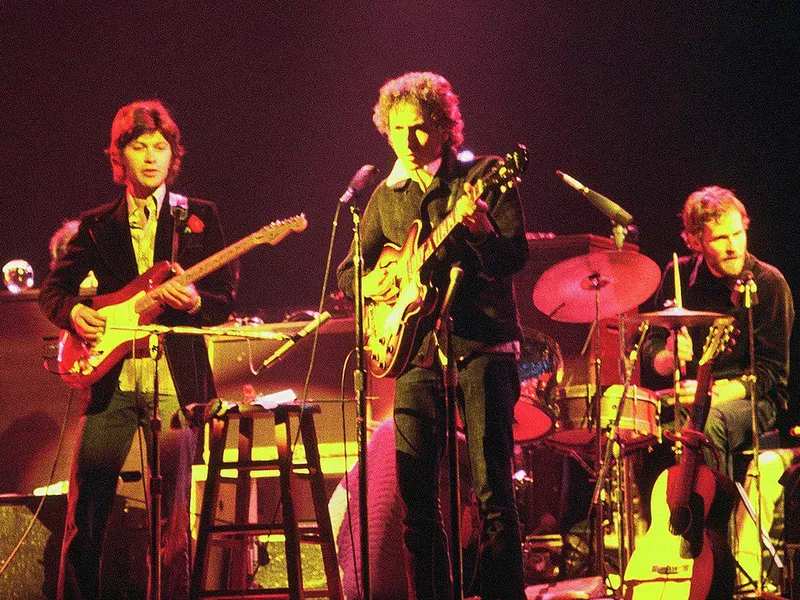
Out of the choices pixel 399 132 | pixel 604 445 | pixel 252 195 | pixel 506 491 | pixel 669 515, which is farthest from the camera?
pixel 252 195

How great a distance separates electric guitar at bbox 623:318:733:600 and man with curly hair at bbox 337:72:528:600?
6.00 ft

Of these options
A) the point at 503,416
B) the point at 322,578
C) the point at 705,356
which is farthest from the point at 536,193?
the point at 503,416

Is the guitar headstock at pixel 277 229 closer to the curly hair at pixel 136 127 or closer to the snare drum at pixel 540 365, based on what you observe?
the curly hair at pixel 136 127

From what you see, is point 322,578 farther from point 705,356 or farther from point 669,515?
point 705,356

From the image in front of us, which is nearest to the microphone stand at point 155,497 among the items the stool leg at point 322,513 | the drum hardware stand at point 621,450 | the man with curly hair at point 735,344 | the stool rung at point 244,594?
the stool rung at point 244,594

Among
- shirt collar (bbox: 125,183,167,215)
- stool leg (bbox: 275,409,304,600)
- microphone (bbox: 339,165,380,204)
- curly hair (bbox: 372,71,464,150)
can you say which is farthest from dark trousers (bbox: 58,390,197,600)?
curly hair (bbox: 372,71,464,150)

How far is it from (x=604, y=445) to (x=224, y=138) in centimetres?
419

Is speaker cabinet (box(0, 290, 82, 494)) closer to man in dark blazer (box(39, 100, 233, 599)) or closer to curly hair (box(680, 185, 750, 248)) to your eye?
man in dark blazer (box(39, 100, 233, 599))

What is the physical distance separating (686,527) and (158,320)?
114 inches

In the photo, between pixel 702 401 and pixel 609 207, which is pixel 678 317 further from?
pixel 609 207

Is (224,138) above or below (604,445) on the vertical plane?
above

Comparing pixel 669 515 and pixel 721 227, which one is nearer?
pixel 669 515

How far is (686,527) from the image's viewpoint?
561cm

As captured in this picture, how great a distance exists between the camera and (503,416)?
4.10m
